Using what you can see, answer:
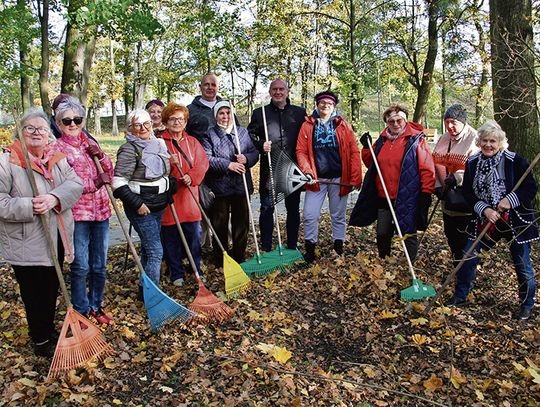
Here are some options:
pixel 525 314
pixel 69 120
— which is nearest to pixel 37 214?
pixel 69 120

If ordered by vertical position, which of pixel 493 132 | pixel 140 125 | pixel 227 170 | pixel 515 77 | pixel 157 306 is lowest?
pixel 157 306

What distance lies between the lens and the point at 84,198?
4.14m

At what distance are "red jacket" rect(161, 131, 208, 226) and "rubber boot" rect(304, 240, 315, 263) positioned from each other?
155cm

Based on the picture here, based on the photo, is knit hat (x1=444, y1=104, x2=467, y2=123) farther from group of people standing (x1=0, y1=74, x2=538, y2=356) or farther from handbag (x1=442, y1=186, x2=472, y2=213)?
handbag (x1=442, y1=186, x2=472, y2=213)

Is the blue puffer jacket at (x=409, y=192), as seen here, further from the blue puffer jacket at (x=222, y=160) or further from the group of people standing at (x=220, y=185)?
the blue puffer jacket at (x=222, y=160)

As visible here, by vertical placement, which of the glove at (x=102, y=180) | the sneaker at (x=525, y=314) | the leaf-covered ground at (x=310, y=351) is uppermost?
the glove at (x=102, y=180)

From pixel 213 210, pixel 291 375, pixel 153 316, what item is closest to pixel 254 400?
pixel 291 375

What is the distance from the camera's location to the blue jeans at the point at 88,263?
417 centimetres

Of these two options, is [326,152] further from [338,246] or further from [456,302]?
[456,302]

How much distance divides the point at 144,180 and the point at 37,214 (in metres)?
1.19

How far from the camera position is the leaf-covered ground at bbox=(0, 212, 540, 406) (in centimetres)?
355

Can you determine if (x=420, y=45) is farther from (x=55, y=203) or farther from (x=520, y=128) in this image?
(x=55, y=203)

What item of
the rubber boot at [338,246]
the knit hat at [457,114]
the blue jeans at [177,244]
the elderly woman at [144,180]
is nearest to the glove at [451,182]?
the knit hat at [457,114]

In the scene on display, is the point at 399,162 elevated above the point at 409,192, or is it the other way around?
the point at 399,162
